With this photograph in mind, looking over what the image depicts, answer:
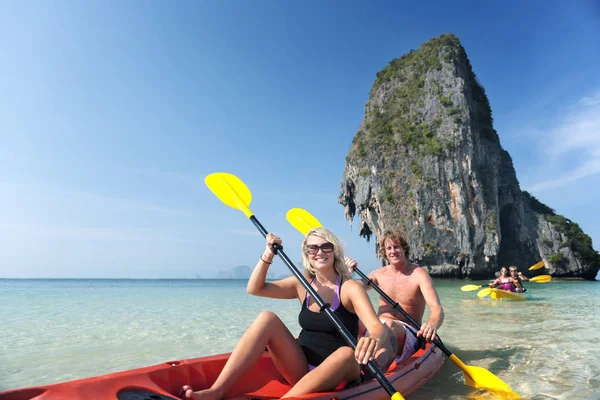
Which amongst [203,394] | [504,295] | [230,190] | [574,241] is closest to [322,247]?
[203,394]

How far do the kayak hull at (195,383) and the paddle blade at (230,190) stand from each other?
2236mm

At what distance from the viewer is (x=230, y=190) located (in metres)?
5.23

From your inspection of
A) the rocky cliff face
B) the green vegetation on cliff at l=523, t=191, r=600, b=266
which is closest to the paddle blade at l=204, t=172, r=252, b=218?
the rocky cliff face

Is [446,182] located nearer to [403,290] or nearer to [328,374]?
[403,290]

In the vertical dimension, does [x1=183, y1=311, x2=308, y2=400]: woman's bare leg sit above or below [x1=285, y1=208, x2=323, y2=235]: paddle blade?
below

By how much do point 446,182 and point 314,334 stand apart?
31.8 meters

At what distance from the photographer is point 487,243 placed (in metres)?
30.8

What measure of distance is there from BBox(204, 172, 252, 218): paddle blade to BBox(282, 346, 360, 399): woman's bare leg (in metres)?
2.67

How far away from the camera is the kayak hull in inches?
83.7

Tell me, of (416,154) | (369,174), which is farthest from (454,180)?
(369,174)

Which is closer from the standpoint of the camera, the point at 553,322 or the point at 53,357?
the point at 53,357

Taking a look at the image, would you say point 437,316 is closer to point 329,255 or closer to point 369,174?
point 329,255

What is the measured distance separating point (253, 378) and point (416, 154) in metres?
33.0

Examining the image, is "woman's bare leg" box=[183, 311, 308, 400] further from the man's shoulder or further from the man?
the man's shoulder
